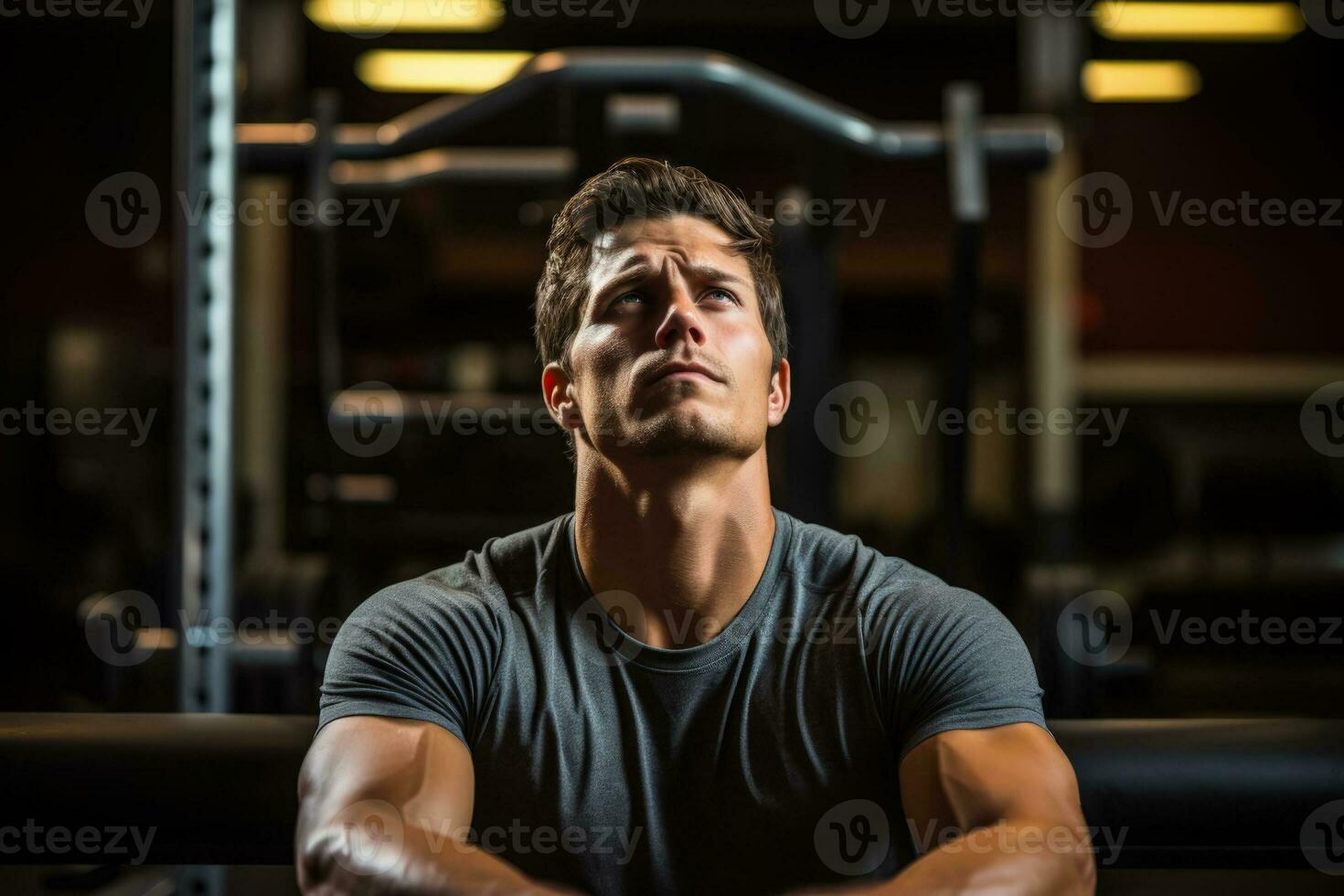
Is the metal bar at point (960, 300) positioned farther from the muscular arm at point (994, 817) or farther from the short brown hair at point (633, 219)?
the muscular arm at point (994, 817)

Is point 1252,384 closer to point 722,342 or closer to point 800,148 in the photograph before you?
point 800,148

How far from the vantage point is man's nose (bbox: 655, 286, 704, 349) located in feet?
3.58

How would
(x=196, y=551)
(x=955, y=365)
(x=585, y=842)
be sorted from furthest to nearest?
(x=955, y=365) < (x=196, y=551) < (x=585, y=842)

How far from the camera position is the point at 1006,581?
3.37m

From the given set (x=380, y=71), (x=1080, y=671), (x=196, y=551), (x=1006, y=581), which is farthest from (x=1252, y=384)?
(x=196, y=551)

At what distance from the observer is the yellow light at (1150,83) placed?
489 centimetres

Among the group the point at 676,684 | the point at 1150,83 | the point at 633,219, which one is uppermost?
the point at 1150,83

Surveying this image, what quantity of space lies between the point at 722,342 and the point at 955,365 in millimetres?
641

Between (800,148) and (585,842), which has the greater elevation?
(800,148)

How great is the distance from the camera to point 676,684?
3.57 ft

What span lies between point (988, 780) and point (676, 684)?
0.32 metres

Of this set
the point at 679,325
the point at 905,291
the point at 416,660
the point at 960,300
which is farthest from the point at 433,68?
the point at 416,660

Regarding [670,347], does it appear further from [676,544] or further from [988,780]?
[988,780]

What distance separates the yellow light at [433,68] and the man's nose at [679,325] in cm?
417
